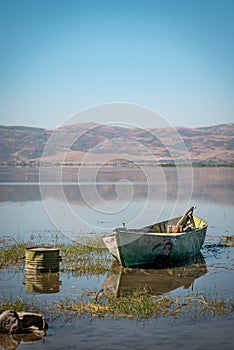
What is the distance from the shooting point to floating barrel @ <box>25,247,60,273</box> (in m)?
13.6

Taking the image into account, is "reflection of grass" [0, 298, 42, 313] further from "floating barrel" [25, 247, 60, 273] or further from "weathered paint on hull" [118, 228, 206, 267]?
"weathered paint on hull" [118, 228, 206, 267]

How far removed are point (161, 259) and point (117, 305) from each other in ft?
13.9

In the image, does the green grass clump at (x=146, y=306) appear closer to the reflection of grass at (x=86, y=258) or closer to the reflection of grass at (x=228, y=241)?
the reflection of grass at (x=86, y=258)

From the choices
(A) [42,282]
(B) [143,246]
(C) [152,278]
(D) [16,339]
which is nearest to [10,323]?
(D) [16,339]

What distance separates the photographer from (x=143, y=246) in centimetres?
1460

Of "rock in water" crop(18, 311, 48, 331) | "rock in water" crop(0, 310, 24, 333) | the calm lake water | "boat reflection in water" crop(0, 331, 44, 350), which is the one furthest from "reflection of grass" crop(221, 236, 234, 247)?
"rock in water" crop(0, 310, 24, 333)

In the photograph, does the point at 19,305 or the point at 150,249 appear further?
the point at 150,249

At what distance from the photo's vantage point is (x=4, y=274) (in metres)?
13.9

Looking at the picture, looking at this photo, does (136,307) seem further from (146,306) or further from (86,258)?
(86,258)

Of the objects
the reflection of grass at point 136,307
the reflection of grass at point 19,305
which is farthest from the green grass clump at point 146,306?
the reflection of grass at point 19,305

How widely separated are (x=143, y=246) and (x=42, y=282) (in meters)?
2.77

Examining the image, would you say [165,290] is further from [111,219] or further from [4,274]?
[111,219]

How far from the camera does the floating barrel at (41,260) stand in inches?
537

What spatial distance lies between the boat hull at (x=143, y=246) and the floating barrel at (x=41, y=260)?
61.6 inches
